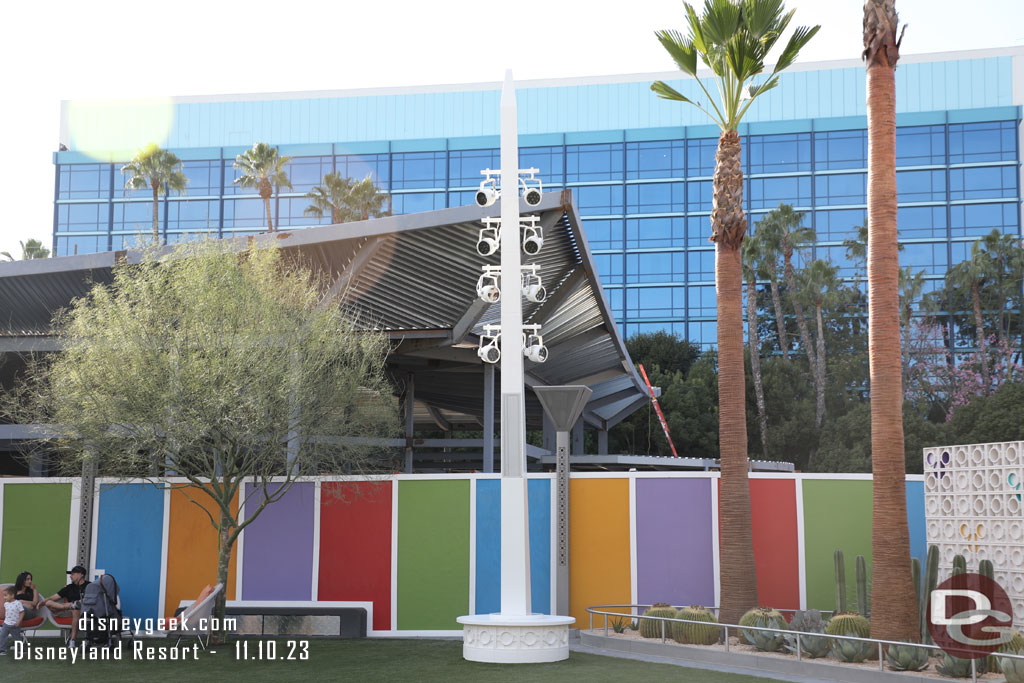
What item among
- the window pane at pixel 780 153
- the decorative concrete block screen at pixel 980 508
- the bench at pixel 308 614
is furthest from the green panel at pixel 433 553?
the window pane at pixel 780 153

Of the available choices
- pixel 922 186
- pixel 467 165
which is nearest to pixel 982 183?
pixel 922 186

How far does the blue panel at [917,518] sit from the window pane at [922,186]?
5480 centimetres

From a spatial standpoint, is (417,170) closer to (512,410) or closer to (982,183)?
(982,183)

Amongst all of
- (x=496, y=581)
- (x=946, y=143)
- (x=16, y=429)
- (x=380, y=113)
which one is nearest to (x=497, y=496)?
(x=496, y=581)

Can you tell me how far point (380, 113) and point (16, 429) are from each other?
5718 centimetres

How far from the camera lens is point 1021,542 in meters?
11.8

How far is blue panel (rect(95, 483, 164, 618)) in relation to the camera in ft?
54.7

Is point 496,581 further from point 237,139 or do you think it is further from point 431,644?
point 237,139

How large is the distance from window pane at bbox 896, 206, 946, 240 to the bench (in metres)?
56.7

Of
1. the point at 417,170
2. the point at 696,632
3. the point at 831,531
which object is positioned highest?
the point at 417,170

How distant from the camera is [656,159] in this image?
70875 mm

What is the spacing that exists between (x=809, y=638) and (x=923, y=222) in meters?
59.0

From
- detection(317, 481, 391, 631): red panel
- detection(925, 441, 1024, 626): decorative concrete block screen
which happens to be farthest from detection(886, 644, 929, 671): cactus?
detection(317, 481, 391, 631): red panel

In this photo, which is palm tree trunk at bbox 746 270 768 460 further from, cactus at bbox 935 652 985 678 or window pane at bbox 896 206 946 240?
cactus at bbox 935 652 985 678
